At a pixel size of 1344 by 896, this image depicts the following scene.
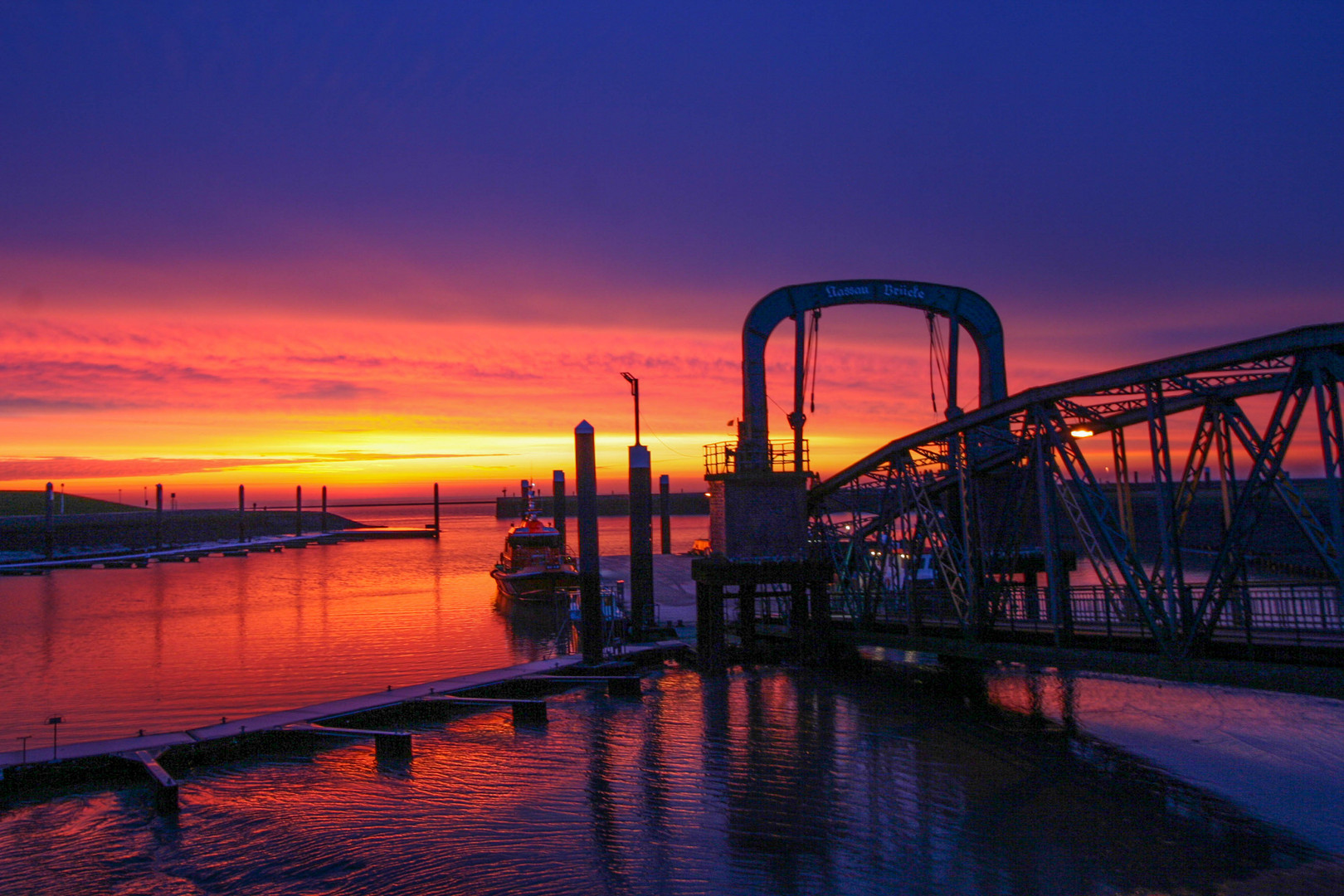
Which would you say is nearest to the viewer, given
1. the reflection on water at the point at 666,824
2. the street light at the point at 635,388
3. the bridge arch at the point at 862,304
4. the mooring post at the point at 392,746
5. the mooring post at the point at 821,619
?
the reflection on water at the point at 666,824

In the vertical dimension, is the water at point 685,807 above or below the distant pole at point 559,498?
below

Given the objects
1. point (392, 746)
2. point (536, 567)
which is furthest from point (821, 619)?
point (536, 567)

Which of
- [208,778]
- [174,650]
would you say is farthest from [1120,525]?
[174,650]

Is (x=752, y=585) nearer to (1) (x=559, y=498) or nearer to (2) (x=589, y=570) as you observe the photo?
(2) (x=589, y=570)

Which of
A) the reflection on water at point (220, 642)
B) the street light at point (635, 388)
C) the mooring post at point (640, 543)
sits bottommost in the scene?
the reflection on water at point (220, 642)

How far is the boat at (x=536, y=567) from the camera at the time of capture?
160ft

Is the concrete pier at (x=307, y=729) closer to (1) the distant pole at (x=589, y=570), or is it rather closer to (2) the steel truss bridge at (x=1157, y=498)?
(1) the distant pole at (x=589, y=570)

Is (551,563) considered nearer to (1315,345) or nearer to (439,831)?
(439,831)

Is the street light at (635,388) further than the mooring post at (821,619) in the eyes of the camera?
Yes

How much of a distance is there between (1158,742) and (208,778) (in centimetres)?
1801

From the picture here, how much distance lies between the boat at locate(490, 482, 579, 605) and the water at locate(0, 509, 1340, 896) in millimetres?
22863

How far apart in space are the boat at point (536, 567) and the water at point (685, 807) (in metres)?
22.9

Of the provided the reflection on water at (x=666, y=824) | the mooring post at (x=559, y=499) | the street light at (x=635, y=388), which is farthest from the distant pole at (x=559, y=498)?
the reflection on water at (x=666, y=824)

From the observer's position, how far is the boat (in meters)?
48.6
